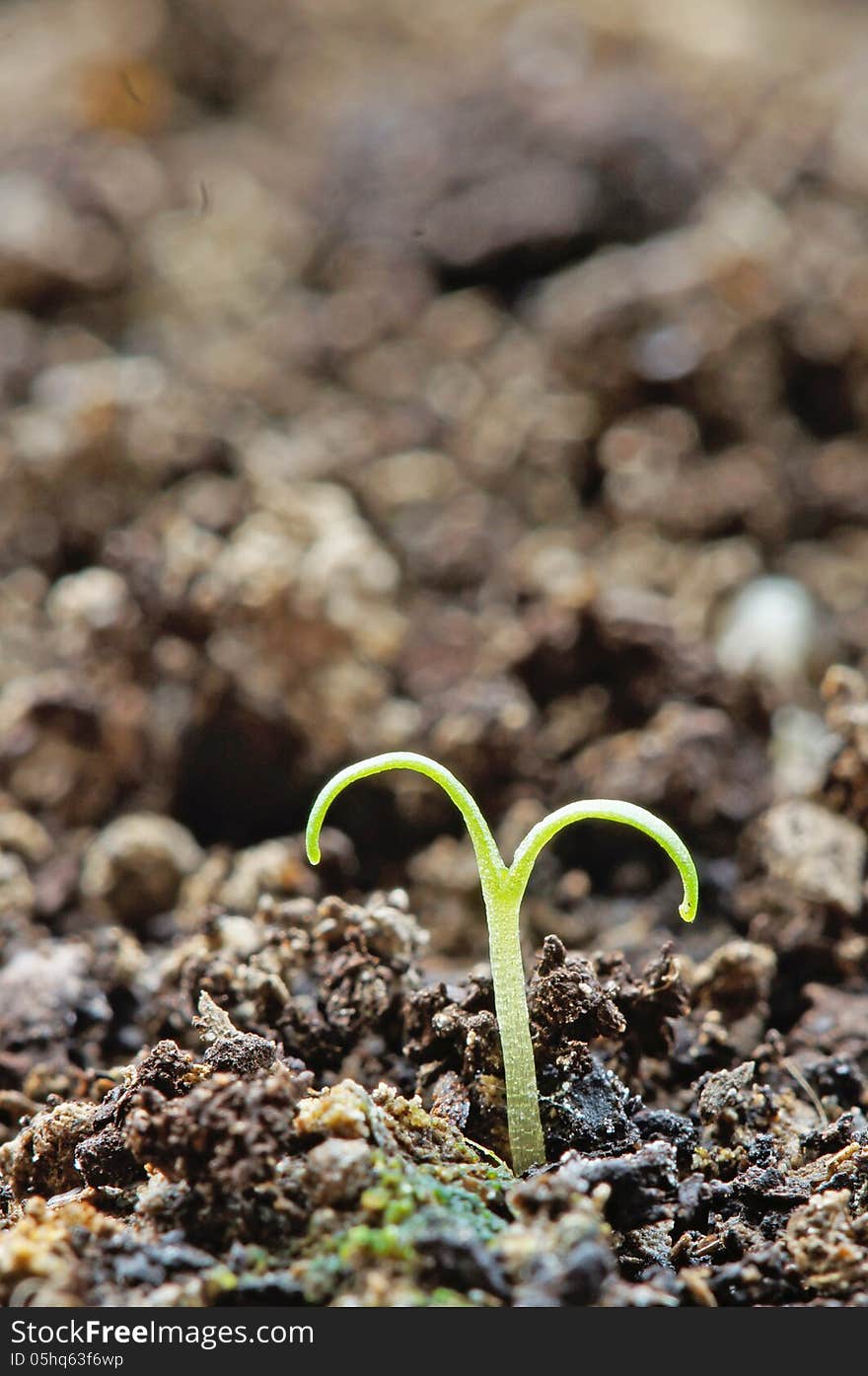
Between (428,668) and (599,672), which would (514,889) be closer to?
(599,672)

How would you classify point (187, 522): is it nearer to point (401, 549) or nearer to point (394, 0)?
point (401, 549)

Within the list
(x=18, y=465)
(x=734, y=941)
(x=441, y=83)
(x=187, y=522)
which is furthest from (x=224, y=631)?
(x=441, y=83)

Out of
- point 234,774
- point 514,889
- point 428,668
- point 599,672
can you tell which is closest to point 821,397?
point 599,672

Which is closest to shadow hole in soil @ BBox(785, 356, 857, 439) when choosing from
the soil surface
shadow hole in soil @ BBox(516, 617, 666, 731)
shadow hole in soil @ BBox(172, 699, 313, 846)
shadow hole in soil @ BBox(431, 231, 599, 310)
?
the soil surface

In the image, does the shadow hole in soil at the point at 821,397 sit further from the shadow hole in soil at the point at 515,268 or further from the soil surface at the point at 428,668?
the shadow hole in soil at the point at 515,268

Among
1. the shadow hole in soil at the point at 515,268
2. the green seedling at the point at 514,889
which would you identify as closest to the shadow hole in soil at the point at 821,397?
the shadow hole in soil at the point at 515,268

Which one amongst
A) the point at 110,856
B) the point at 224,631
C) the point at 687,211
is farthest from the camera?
the point at 687,211

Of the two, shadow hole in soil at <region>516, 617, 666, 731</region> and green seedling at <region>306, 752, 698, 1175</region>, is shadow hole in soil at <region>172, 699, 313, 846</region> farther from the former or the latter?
green seedling at <region>306, 752, 698, 1175</region>
